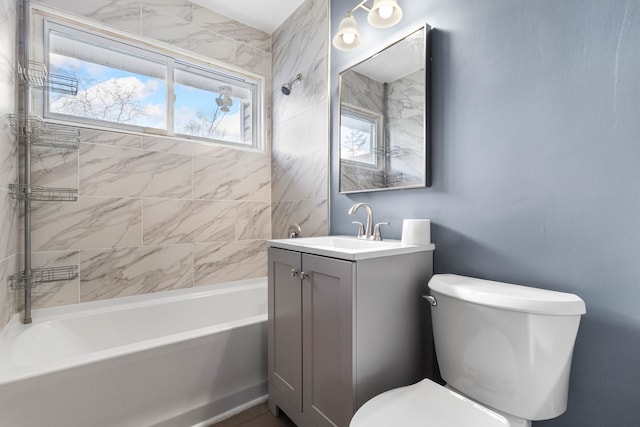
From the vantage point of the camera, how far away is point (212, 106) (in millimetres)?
2443

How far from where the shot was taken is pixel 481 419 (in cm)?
82

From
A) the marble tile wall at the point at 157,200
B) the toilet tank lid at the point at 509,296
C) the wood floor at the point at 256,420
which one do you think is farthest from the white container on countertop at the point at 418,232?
the marble tile wall at the point at 157,200

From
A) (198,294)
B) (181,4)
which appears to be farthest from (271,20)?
(198,294)

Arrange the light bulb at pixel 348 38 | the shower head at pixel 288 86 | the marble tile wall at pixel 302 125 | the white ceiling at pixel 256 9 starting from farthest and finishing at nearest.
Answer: the shower head at pixel 288 86
the white ceiling at pixel 256 9
the marble tile wall at pixel 302 125
the light bulb at pixel 348 38

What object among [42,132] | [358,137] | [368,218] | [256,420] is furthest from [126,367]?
[358,137]

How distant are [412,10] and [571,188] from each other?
1.14 meters

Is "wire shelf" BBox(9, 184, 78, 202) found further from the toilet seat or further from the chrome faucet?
the toilet seat

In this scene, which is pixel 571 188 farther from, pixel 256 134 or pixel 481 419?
pixel 256 134

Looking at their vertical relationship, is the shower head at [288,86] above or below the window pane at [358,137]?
above

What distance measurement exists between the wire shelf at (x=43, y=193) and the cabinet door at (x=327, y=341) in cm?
163

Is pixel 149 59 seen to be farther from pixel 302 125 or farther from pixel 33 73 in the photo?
pixel 302 125

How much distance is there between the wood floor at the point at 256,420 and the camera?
145 centimetres

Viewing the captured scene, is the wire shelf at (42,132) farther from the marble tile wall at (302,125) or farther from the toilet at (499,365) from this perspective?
the toilet at (499,365)

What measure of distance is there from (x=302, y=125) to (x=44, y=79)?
1.63 meters
